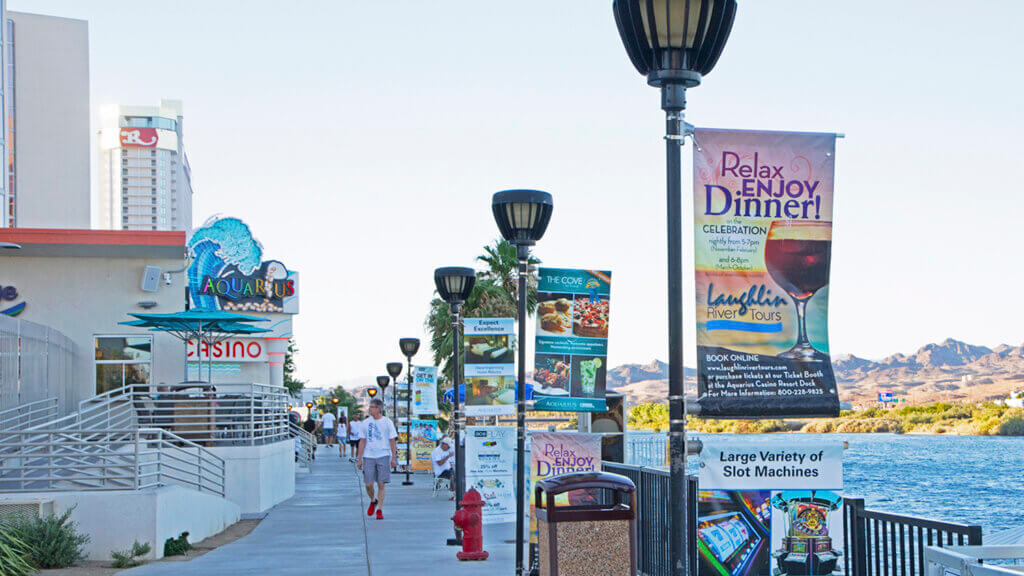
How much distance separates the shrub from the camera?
41.4 ft

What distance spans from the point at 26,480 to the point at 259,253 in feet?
88.2

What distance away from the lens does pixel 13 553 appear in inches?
436

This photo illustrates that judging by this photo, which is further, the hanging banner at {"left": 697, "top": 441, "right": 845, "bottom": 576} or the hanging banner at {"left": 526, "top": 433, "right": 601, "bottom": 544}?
the hanging banner at {"left": 526, "top": 433, "right": 601, "bottom": 544}

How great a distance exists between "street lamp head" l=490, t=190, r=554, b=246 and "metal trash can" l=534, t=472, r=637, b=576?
14.3 feet

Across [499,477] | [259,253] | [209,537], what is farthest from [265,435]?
[259,253]

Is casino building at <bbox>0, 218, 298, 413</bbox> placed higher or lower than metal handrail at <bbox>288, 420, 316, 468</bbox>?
higher

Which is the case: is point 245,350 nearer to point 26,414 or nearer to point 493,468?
point 26,414

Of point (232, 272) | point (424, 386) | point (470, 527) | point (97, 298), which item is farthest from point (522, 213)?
point (232, 272)

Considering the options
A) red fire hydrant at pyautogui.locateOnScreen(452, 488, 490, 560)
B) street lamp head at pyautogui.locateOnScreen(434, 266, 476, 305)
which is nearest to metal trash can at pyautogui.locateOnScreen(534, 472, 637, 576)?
red fire hydrant at pyautogui.locateOnScreen(452, 488, 490, 560)

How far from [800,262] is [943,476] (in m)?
71.3

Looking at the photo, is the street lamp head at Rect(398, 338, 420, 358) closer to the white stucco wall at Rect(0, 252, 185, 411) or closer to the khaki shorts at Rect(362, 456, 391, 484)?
the white stucco wall at Rect(0, 252, 185, 411)

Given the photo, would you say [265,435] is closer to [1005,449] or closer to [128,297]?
[128,297]

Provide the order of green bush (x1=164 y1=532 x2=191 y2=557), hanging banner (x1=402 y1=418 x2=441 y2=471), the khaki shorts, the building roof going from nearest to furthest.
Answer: green bush (x1=164 y1=532 x2=191 y2=557) → the khaki shorts → the building roof → hanging banner (x1=402 y1=418 x2=441 y2=471)

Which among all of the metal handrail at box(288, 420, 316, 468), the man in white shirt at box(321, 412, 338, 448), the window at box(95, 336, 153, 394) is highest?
the window at box(95, 336, 153, 394)
